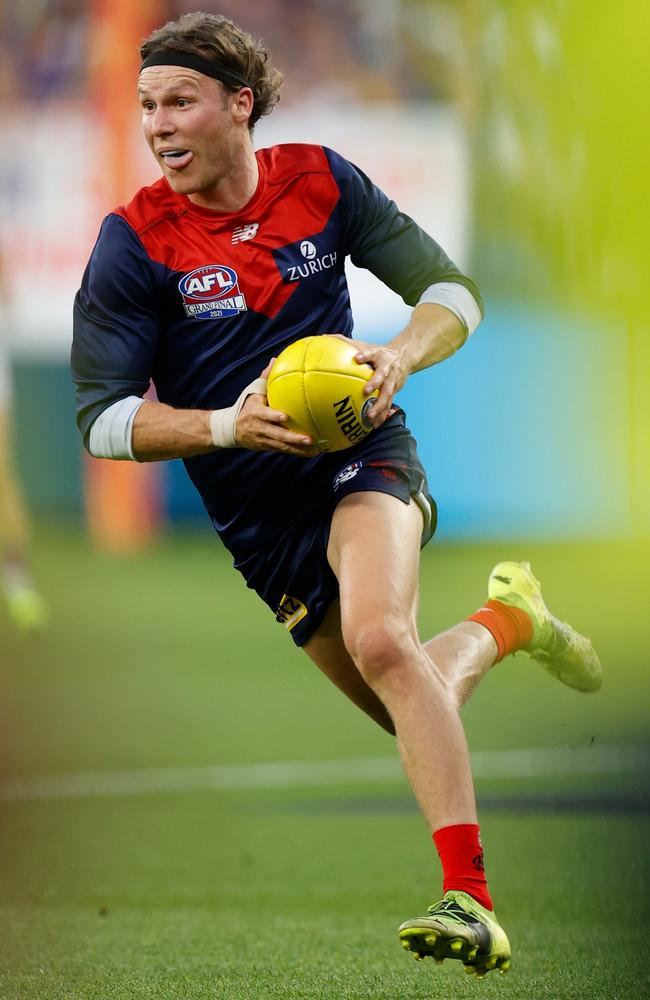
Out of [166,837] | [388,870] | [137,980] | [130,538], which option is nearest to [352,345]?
[137,980]

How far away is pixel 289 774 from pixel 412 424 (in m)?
6.97

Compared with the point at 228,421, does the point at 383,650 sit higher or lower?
lower

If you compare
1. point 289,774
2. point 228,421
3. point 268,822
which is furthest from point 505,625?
point 289,774

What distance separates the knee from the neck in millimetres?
1271

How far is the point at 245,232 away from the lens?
14.3 ft

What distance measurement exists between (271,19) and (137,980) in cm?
1261

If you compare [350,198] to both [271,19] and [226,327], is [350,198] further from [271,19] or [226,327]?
[271,19]

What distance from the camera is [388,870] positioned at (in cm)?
579

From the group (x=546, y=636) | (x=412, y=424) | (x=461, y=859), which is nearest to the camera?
(x=461, y=859)

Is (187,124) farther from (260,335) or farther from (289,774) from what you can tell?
(289,774)

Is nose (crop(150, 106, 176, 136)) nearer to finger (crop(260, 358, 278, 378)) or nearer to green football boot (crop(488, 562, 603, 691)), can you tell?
finger (crop(260, 358, 278, 378))

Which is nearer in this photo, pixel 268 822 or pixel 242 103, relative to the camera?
pixel 242 103

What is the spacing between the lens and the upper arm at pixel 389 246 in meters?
4.47

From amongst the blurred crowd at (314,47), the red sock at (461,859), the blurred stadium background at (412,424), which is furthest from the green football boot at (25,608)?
the red sock at (461,859)
